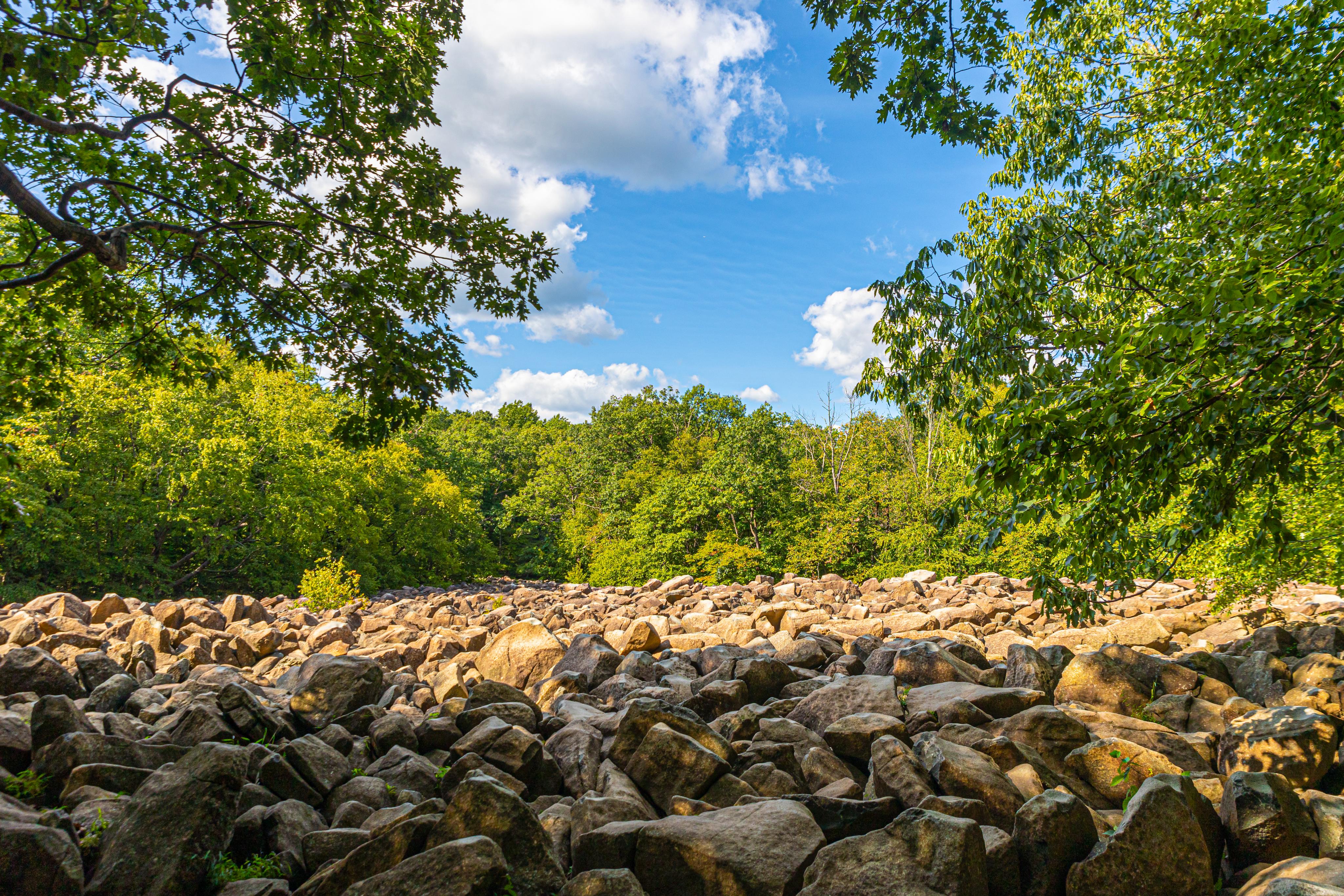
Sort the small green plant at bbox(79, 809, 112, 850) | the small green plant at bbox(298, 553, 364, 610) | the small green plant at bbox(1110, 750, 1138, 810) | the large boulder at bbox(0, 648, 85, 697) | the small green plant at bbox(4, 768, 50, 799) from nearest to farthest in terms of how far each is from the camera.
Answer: the small green plant at bbox(79, 809, 112, 850) < the small green plant at bbox(4, 768, 50, 799) < the small green plant at bbox(1110, 750, 1138, 810) < the large boulder at bbox(0, 648, 85, 697) < the small green plant at bbox(298, 553, 364, 610)

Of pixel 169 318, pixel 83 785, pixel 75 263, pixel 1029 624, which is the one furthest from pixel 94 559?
pixel 1029 624

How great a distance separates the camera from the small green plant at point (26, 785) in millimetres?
4359

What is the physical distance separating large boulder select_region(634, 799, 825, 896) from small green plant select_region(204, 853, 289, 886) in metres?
2.05

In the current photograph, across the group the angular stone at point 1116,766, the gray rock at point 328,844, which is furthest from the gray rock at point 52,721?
the angular stone at point 1116,766

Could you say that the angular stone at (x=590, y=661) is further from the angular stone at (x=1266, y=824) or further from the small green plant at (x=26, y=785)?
the angular stone at (x=1266, y=824)

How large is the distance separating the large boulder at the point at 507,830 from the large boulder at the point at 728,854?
534 mm

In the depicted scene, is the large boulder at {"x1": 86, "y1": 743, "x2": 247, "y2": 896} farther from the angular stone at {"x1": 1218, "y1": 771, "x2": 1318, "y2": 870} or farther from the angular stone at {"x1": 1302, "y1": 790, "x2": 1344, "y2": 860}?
the angular stone at {"x1": 1302, "y1": 790, "x2": 1344, "y2": 860}

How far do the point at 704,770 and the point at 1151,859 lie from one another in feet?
9.05

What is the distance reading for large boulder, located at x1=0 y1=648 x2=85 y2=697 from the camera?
22.0 ft

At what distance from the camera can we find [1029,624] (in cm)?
1270

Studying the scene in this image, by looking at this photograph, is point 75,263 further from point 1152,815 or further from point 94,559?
point 94,559

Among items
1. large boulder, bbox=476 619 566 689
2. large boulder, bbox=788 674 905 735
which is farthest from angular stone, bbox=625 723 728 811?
large boulder, bbox=476 619 566 689

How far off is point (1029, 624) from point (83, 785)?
1348 centimetres

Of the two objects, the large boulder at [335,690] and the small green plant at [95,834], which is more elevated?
the large boulder at [335,690]
